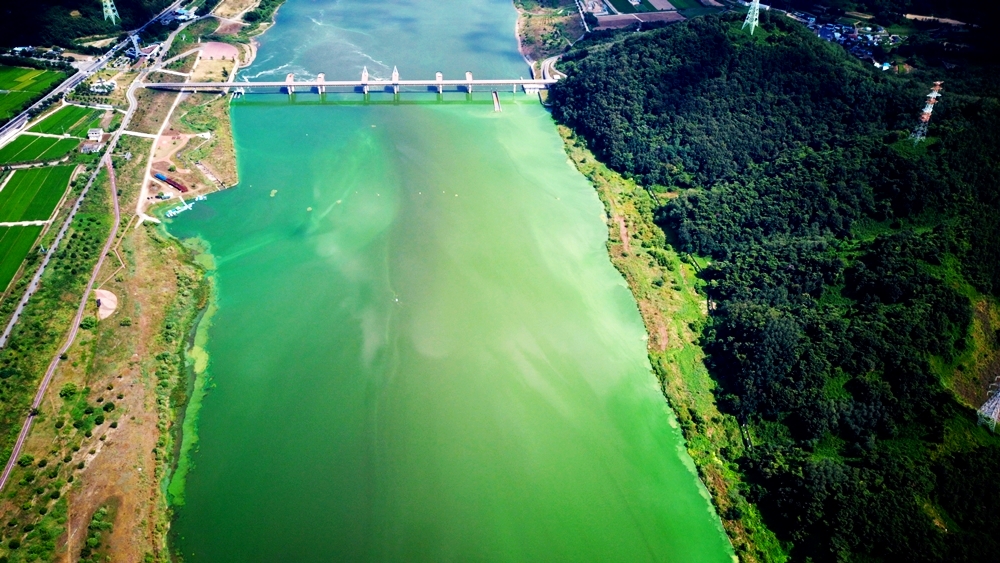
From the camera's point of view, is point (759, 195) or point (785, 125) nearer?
point (759, 195)

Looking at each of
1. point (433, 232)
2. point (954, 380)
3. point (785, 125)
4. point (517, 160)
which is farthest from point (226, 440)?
point (785, 125)

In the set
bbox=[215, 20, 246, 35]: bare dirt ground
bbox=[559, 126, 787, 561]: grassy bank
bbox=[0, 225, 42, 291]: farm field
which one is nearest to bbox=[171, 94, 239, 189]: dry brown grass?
bbox=[0, 225, 42, 291]: farm field

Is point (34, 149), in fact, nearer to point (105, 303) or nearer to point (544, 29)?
point (105, 303)

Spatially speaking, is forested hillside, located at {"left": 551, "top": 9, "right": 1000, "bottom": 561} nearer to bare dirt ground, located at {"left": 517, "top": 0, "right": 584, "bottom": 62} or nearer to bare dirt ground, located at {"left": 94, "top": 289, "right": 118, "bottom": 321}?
bare dirt ground, located at {"left": 517, "top": 0, "right": 584, "bottom": 62}

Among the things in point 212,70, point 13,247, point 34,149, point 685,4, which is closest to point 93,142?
point 34,149

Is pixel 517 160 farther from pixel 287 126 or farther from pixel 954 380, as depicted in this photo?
pixel 954 380

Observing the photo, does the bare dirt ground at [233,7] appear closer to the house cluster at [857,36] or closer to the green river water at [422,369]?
the green river water at [422,369]
